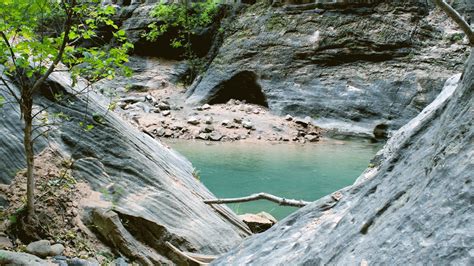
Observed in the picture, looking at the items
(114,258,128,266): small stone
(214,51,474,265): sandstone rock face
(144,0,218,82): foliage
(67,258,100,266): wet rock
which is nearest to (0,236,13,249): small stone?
(67,258,100,266): wet rock

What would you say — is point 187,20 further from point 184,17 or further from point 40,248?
point 40,248

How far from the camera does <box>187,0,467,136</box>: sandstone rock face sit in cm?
1520

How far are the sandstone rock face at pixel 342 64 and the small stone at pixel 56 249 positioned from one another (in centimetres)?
1272

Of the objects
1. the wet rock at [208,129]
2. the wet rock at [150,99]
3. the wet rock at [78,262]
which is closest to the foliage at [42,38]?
the wet rock at [78,262]

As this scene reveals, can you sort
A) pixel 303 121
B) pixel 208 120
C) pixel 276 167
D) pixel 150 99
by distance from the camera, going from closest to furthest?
pixel 276 167 < pixel 208 120 < pixel 303 121 < pixel 150 99

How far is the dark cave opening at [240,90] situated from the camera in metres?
18.1

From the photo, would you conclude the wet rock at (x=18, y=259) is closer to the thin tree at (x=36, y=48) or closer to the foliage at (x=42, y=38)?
the thin tree at (x=36, y=48)

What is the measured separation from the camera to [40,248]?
3.08 m

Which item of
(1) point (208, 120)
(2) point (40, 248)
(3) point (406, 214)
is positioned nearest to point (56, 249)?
(2) point (40, 248)

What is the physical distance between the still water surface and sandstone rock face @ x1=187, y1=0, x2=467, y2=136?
7.02 ft

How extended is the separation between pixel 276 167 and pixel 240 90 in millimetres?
8881

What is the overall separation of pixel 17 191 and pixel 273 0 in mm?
17411

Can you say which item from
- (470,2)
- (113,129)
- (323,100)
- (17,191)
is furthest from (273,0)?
(17,191)

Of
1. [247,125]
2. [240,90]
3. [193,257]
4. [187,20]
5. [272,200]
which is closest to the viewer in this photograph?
[193,257]
